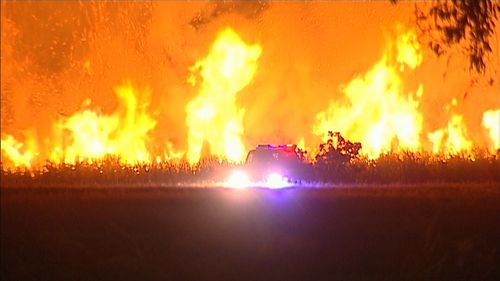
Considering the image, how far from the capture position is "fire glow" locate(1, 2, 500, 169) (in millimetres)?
28203

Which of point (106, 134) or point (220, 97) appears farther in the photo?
point (220, 97)

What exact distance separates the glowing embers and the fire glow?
1.4 inches

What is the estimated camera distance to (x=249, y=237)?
1254cm

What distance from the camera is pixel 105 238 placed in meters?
12.6

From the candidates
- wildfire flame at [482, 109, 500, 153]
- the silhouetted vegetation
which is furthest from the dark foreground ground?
wildfire flame at [482, 109, 500, 153]

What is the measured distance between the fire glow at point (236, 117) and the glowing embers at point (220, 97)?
4 centimetres

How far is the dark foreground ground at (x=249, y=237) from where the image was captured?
39.5 ft

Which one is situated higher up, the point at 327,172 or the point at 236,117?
the point at 236,117

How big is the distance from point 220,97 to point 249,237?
17.0 m

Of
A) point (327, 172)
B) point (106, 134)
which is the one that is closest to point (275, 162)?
point (327, 172)

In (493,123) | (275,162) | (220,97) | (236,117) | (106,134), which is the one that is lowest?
(275,162)

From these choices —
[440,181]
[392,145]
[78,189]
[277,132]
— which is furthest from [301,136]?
[78,189]

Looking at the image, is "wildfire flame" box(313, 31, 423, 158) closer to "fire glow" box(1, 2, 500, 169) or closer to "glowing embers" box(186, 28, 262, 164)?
"fire glow" box(1, 2, 500, 169)

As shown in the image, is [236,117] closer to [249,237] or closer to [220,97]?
[220,97]
